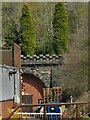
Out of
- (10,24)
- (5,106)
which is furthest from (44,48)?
(5,106)

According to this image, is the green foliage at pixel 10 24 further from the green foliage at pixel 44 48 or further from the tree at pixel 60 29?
the tree at pixel 60 29

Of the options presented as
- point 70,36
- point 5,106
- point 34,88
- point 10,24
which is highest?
point 10,24

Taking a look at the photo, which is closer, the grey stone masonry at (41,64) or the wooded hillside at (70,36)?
the wooded hillside at (70,36)

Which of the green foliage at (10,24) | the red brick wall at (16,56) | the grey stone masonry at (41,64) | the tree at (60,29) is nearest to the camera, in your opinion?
the red brick wall at (16,56)

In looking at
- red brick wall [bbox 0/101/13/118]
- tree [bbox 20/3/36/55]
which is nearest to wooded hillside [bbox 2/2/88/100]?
tree [bbox 20/3/36/55]

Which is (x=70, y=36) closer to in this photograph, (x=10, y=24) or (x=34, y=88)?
(x=34, y=88)

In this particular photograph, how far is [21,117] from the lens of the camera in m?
14.8

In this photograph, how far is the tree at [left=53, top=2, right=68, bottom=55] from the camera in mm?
33062

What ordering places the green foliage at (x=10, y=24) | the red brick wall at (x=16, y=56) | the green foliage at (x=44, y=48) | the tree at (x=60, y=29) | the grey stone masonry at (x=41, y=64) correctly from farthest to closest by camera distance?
the green foliage at (x=10, y=24) < the green foliage at (x=44, y=48) < the tree at (x=60, y=29) < the grey stone masonry at (x=41, y=64) < the red brick wall at (x=16, y=56)

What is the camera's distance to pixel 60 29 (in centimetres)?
3444

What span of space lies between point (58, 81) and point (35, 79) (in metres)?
1.50

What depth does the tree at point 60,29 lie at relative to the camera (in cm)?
3306

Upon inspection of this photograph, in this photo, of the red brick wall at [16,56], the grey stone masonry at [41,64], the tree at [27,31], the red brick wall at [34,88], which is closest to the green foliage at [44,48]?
the tree at [27,31]

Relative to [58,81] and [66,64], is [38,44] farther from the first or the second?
[66,64]
